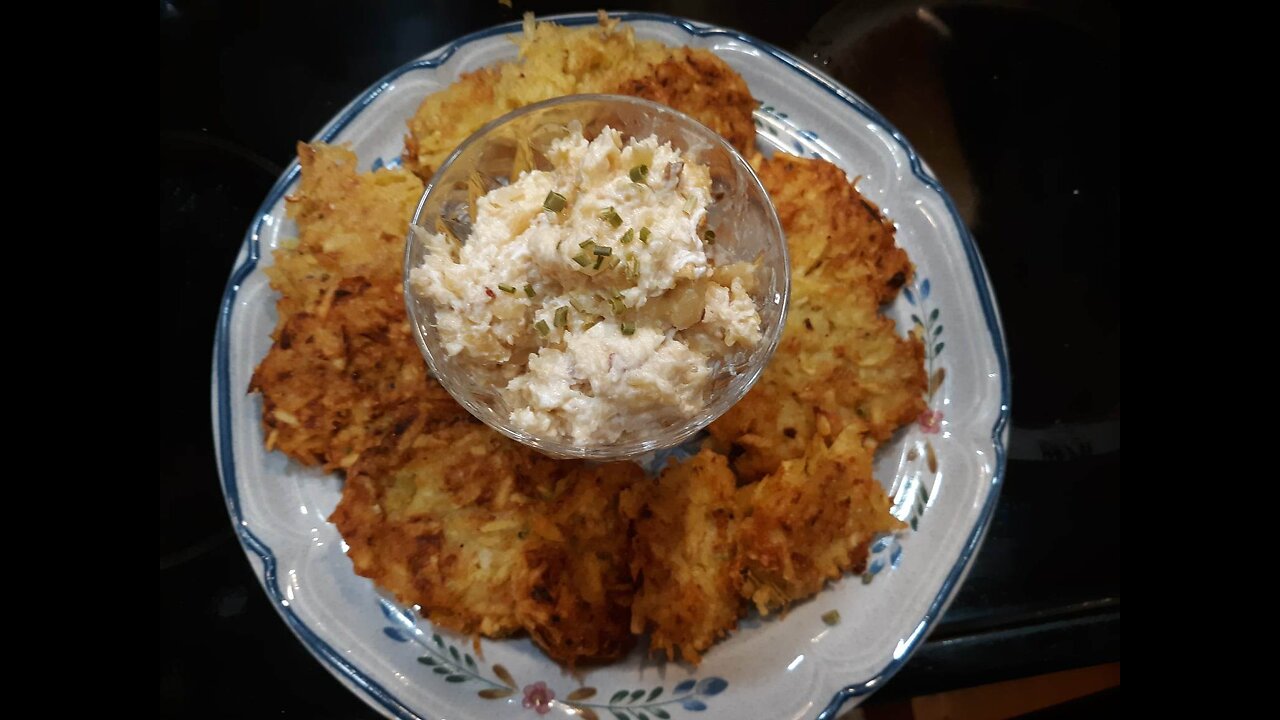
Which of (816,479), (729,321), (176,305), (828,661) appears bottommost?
(828,661)

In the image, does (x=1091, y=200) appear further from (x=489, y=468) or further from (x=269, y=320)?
(x=269, y=320)

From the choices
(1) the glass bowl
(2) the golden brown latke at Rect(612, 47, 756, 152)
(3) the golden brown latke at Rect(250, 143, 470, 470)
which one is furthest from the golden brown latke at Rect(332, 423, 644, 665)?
(2) the golden brown latke at Rect(612, 47, 756, 152)

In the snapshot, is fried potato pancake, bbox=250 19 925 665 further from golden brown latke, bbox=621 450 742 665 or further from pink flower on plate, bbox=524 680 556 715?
pink flower on plate, bbox=524 680 556 715

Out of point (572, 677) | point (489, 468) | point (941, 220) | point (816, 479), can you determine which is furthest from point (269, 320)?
point (941, 220)

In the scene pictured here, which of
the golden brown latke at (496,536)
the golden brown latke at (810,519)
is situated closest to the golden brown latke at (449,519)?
the golden brown latke at (496,536)

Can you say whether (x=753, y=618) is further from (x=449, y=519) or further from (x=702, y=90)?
(x=702, y=90)

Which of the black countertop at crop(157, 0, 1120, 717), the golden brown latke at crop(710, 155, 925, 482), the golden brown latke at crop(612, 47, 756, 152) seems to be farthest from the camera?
the black countertop at crop(157, 0, 1120, 717)
